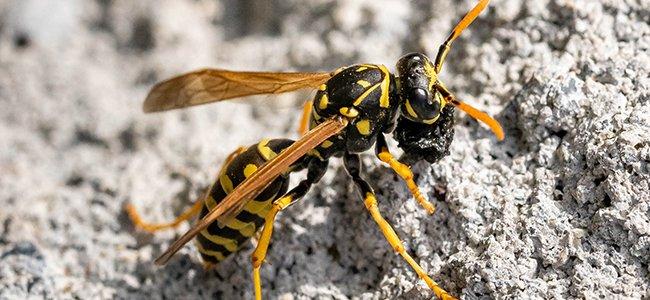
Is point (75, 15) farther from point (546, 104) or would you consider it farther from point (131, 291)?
point (546, 104)

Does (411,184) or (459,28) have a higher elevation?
(459,28)

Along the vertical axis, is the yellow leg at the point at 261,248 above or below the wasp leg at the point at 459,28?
below

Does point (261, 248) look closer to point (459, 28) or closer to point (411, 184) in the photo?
point (411, 184)

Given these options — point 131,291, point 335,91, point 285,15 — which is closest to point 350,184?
point 335,91

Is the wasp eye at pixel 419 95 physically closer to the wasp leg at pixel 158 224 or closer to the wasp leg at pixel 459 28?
the wasp leg at pixel 459 28

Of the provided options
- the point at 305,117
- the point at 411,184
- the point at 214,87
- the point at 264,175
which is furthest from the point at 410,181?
the point at 214,87

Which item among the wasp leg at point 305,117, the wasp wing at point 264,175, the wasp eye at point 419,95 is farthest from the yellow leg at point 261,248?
the wasp eye at point 419,95

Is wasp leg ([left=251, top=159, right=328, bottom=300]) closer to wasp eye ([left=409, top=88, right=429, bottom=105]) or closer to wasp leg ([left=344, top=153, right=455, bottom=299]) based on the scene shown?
wasp leg ([left=344, top=153, right=455, bottom=299])

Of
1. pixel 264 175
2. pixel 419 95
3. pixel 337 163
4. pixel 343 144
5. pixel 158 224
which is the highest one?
pixel 419 95
